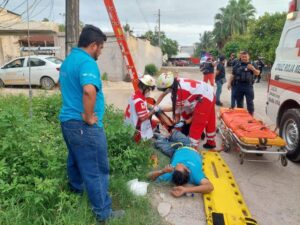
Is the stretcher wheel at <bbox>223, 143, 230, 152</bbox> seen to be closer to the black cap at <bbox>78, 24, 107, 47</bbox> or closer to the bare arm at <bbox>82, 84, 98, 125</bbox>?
the bare arm at <bbox>82, 84, 98, 125</bbox>

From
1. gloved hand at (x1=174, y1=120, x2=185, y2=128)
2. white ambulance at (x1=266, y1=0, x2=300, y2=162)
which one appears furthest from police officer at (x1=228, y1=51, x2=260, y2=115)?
gloved hand at (x1=174, y1=120, x2=185, y2=128)

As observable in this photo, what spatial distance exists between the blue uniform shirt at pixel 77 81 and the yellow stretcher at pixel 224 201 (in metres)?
1.62

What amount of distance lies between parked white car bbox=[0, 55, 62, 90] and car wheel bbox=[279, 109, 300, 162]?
34.4ft

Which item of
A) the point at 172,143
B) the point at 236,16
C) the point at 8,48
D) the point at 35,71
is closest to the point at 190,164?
the point at 172,143

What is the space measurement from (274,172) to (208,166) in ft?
3.48

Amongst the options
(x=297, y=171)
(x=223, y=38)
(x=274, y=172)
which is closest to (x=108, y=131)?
(x=274, y=172)

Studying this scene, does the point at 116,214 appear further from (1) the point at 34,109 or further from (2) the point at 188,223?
(1) the point at 34,109

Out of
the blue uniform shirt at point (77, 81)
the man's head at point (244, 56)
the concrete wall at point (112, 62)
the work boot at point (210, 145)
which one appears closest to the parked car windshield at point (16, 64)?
the concrete wall at point (112, 62)

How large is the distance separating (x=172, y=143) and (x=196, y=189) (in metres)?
1.44

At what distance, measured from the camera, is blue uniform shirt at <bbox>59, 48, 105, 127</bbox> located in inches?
99.2

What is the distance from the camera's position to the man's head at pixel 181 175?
3676 mm

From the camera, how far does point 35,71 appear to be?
1358 cm

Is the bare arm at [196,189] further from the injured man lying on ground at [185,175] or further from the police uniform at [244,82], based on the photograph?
the police uniform at [244,82]

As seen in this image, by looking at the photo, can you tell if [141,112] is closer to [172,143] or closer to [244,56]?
[172,143]
